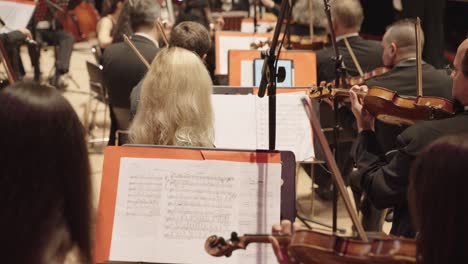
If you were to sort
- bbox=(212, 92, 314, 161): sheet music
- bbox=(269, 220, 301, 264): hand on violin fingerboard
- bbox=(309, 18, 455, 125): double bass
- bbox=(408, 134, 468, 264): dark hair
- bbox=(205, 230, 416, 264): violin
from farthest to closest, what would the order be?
bbox=(212, 92, 314, 161): sheet music < bbox=(309, 18, 455, 125): double bass < bbox=(269, 220, 301, 264): hand on violin fingerboard < bbox=(205, 230, 416, 264): violin < bbox=(408, 134, 468, 264): dark hair

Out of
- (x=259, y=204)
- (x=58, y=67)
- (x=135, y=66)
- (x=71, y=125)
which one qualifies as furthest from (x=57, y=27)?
(x=71, y=125)

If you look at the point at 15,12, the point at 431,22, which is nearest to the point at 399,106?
the point at 15,12

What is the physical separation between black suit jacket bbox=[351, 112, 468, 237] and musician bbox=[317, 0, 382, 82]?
1.73 m

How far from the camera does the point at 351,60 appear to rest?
454 centimetres

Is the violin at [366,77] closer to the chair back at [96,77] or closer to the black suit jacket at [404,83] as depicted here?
the black suit jacket at [404,83]

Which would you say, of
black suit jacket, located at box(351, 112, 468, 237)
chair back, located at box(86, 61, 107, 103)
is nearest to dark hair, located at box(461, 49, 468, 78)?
black suit jacket, located at box(351, 112, 468, 237)

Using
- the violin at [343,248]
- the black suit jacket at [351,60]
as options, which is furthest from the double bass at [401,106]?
the black suit jacket at [351,60]

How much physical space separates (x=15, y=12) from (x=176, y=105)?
2.90 meters

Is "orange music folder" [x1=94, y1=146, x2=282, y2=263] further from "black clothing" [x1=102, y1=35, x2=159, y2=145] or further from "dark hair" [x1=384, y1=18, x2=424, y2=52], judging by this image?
"black clothing" [x1=102, y1=35, x2=159, y2=145]

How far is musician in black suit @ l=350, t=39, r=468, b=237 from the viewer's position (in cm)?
251

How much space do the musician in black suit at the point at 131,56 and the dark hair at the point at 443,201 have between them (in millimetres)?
3180

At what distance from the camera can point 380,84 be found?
3752 millimetres

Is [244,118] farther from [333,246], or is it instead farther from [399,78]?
[333,246]

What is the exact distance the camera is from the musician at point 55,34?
7207mm
